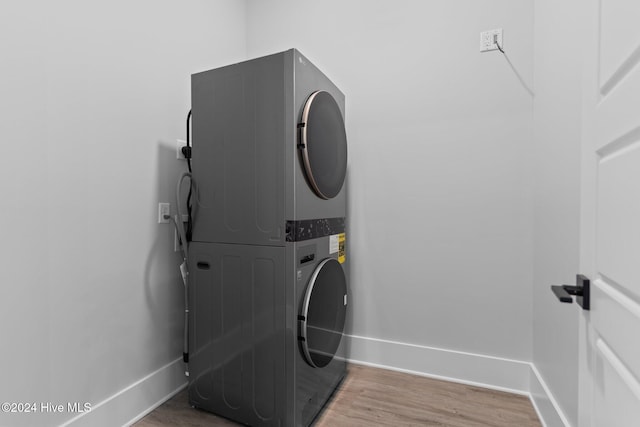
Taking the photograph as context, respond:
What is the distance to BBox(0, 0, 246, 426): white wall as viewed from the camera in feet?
4.01

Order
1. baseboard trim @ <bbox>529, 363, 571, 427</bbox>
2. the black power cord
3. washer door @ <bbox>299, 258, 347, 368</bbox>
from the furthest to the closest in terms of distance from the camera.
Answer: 1. the black power cord
2. washer door @ <bbox>299, 258, 347, 368</bbox>
3. baseboard trim @ <bbox>529, 363, 571, 427</bbox>

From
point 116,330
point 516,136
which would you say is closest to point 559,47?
point 516,136

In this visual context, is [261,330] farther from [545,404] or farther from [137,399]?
[545,404]

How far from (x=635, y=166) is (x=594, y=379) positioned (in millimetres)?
538

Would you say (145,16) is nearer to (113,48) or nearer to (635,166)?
(113,48)

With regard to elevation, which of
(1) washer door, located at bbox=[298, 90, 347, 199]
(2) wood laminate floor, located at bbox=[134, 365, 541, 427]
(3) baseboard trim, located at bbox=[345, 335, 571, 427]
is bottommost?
(2) wood laminate floor, located at bbox=[134, 365, 541, 427]

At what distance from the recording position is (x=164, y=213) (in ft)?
6.01

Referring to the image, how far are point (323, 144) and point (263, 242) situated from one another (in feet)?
1.90

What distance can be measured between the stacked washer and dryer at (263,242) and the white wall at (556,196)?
104cm

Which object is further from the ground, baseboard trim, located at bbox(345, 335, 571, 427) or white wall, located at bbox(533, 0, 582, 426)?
white wall, located at bbox(533, 0, 582, 426)

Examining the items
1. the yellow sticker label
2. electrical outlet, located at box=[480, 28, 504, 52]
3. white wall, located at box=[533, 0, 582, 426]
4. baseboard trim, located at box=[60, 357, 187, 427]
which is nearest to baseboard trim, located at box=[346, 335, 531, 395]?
white wall, located at box=[533, 0, 582, 426]

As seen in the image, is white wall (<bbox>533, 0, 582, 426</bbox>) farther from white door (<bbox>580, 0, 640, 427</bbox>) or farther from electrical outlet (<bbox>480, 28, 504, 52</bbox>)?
white door (<bbox>580, 0, 640, 427</bbox>)

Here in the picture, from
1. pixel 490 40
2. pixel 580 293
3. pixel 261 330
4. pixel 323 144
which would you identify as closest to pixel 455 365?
pixel 261 330

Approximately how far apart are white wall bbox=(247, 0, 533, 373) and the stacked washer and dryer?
0.53m
